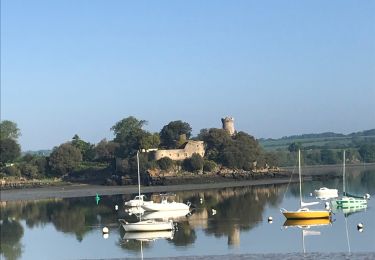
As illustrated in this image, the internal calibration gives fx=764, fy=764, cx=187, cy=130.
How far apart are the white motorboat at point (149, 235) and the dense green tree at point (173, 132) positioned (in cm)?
5691

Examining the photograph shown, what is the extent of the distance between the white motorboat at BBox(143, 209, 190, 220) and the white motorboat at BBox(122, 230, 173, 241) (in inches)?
312

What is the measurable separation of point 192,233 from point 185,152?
5089 cm

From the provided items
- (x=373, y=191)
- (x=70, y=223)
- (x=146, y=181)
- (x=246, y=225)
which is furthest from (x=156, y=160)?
(x=246, y=225)

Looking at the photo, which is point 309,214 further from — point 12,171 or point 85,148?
point 85,148

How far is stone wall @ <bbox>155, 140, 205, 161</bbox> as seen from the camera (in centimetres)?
8362

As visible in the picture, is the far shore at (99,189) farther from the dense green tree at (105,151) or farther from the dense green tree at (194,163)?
the dense green tree at (105,151)

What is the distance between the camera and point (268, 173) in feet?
277

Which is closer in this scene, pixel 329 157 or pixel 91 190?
pixel 91 190

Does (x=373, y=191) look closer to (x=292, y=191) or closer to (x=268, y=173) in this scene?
(x=292, y=191)

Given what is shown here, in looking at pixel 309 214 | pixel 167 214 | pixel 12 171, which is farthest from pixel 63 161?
pixel 309 214

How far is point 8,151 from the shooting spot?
94125mm

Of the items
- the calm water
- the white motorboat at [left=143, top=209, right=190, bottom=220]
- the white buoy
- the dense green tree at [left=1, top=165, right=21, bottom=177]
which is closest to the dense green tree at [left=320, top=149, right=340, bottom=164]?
the dense green tree at [left=1, top=165, right=21, bottom=177]

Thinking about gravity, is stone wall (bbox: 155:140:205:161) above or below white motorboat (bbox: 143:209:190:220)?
above

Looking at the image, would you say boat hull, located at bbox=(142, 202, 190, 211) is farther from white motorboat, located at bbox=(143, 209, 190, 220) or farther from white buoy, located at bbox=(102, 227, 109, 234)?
white buoy, located at bbox=(102, 227, 109, 234)
